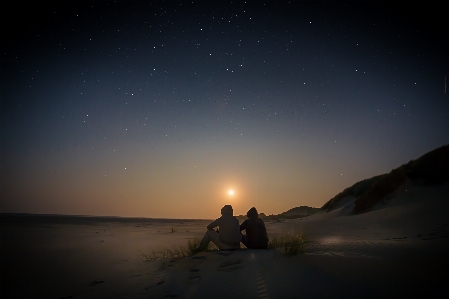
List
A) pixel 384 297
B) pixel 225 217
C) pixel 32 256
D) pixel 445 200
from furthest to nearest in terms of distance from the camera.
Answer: pixel 445 200 < pixel 32 256 < pixel 225 217 < pixel 384 297

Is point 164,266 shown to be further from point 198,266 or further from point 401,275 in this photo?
point 401,275

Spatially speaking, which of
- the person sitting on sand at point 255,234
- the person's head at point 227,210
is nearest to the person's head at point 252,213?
the person sitting on sand at point 255,234

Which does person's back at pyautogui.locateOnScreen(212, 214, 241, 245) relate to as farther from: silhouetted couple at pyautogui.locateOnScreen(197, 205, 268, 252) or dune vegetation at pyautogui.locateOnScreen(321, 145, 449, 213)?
dune vegetation at pyautogui.locateOnScreen(321, 145, 449, 213)

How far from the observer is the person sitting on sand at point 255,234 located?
23.3 ft

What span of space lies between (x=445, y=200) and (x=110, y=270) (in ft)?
50.2

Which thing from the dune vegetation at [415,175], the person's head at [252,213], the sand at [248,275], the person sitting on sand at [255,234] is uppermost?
the dune vegetation at [415,175]

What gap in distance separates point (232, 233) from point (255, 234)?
74 cm

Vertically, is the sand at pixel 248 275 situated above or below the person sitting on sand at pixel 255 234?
below

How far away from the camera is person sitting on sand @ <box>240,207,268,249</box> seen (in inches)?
279

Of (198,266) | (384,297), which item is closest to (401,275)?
(384,297)

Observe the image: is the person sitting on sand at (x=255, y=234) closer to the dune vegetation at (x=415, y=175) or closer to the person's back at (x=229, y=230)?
the person's back at (x=229, y=230)

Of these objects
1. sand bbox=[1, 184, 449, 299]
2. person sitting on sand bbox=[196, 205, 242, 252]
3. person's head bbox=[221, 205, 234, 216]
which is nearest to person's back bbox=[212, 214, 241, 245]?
person sitting on sand bbox=[196, 205, 242, 252]

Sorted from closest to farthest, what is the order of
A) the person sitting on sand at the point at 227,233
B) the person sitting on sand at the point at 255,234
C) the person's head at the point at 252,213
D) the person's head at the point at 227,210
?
the person sitting on sand at the point at 227,233, the person's head at the point at 227,210, the person sitting on sand at the point at 255,234, the person's head at the point at 252,213

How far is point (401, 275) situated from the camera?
13.9ft
